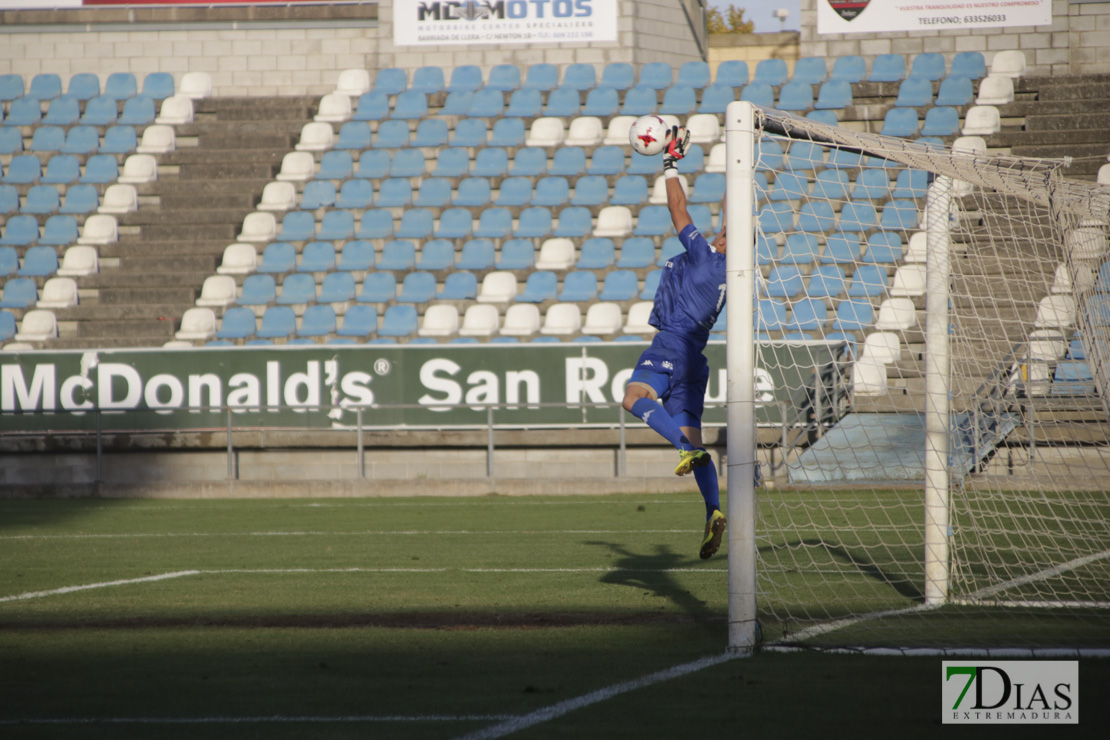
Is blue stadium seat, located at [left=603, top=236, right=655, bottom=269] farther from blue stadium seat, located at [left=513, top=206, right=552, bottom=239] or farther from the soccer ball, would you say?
the soccer ball

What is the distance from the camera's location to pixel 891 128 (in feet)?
65.2

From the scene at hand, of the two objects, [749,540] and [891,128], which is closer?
[749,540]

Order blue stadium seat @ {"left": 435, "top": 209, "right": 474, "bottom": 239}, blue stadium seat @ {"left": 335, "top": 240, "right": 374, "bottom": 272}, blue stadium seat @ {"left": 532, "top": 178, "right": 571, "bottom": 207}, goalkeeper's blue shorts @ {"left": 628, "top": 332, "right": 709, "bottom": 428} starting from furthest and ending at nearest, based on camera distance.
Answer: blue stadium seat @ {"left": 532, "top": 178, "right": 571, "bottom": 207}
blue stadium seat @ {"left": 435, "top": 209, "right": 474, "bottom": 239}
blue stadium seat @ {"left": 335, "top": 240, "right": 374, "bottom": 272}
goalkeeper's blue shorts @ {"left": 628, "top": 332, "right": 709, "bottom": 428}

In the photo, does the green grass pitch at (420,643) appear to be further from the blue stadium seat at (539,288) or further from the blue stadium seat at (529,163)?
the blue stadium seat at (529,163)

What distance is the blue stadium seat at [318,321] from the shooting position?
1823 cm

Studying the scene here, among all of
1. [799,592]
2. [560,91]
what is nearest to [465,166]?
[560,91]

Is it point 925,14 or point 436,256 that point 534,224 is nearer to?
point 436,256

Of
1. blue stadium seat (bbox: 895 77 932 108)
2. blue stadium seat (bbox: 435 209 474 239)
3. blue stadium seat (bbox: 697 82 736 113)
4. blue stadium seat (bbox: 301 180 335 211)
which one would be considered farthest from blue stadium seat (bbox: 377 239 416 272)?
blue stadium seat (bbox: 895 77 932 108)

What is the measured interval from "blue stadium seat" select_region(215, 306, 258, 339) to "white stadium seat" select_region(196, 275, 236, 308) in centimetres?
43

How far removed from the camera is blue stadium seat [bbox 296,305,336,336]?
18234mm

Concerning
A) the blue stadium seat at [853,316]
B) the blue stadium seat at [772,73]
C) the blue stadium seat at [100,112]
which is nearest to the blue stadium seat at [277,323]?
the blue stadium seat at [100,112]

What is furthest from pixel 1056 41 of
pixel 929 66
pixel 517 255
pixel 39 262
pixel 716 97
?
pixel 39 262

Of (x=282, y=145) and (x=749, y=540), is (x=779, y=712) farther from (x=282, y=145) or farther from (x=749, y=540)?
(x=282, y=145)

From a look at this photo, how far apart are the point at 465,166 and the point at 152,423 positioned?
7.41 m
